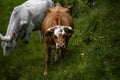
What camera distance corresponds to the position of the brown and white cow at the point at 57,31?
9875 millimetres

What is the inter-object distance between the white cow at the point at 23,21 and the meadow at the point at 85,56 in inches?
21.8

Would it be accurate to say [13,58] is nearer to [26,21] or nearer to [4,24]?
[26,21]

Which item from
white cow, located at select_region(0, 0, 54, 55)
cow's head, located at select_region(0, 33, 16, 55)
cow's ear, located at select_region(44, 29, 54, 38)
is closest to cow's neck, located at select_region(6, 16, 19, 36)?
white cow, located at select_region(0, 0, 54, 55)

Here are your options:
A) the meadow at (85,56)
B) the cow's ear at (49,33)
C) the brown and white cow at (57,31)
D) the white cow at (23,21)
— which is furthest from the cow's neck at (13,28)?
the cow's ear at (49,33)

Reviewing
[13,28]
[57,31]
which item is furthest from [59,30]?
[13,28]

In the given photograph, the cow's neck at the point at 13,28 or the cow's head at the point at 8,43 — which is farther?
the cow's neck at the point at 13,28

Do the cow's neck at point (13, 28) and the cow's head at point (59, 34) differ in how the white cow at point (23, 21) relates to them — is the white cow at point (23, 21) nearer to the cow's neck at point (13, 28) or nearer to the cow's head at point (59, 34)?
the cow's neck at point (13, 28)

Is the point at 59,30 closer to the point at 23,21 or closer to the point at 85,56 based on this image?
the point at 85,56

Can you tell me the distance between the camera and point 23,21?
13016mm

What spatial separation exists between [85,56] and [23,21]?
374 cm

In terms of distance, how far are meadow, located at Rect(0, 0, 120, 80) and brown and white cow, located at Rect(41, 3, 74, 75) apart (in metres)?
0.55

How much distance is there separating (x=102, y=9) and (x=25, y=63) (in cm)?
338

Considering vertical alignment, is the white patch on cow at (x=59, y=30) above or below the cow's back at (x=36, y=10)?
above

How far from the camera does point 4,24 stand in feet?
56.4
